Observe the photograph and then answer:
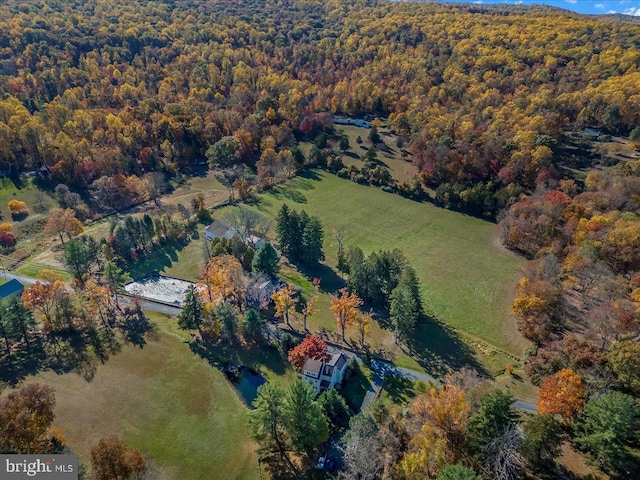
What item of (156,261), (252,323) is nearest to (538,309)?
(252,323)

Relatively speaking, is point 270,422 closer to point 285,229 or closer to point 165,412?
point 165,412

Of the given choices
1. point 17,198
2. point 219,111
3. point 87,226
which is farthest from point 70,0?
point 87,226

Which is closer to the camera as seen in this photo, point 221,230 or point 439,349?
point 439,349

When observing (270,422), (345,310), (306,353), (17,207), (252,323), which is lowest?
(17,207)

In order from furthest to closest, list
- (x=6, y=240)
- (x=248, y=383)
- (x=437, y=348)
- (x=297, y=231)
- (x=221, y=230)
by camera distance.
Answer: (x=221, y=230) < (x=6, y=240) < (x=297, y=231) < (x=437, y=348) < (x=248, y=383)

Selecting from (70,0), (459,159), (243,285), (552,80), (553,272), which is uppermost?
(70,0)

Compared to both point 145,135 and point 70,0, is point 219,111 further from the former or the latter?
point 70,0
